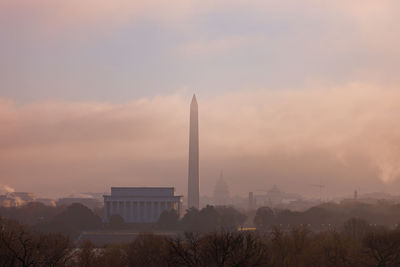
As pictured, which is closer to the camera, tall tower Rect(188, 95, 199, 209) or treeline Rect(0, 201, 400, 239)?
treeline Rect(0, 201, 400, 239)

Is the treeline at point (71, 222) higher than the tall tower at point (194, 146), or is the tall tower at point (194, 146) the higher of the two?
the tall tower at point (194, 146)

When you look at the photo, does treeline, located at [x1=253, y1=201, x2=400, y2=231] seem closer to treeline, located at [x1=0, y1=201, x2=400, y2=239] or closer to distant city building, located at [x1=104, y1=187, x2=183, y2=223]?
treeline, located at [x1=0, y1=201, x2=400, y2=239]

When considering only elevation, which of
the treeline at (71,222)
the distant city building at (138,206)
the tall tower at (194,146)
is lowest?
the treeline at (71,222)

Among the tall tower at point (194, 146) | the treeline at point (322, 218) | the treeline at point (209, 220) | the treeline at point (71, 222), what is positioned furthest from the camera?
the tall tower at point (194, 146)

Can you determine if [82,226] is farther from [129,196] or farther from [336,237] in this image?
[336,237]

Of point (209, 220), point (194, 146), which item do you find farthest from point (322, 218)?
point (194, 146)

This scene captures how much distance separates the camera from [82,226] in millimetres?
110250

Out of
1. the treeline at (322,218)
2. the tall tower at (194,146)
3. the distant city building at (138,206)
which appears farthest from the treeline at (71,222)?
the treeline at (322,218)

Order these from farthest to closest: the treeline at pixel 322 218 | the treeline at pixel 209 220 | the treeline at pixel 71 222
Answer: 1. the treeline at pixel 322 218
2. the treeline at pixel 209 220
3. the treeline at pixel 71 222

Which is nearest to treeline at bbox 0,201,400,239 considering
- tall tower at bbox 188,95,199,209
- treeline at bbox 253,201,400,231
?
treeline at bbox 253,201,400,231

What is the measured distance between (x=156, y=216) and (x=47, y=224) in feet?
103

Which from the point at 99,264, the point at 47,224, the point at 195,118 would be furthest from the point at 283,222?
the point at 99,264

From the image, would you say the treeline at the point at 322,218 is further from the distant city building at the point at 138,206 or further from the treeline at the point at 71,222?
the treeline at the point at 71,222

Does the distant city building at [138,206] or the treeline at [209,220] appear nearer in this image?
the treeline at [209,220]
